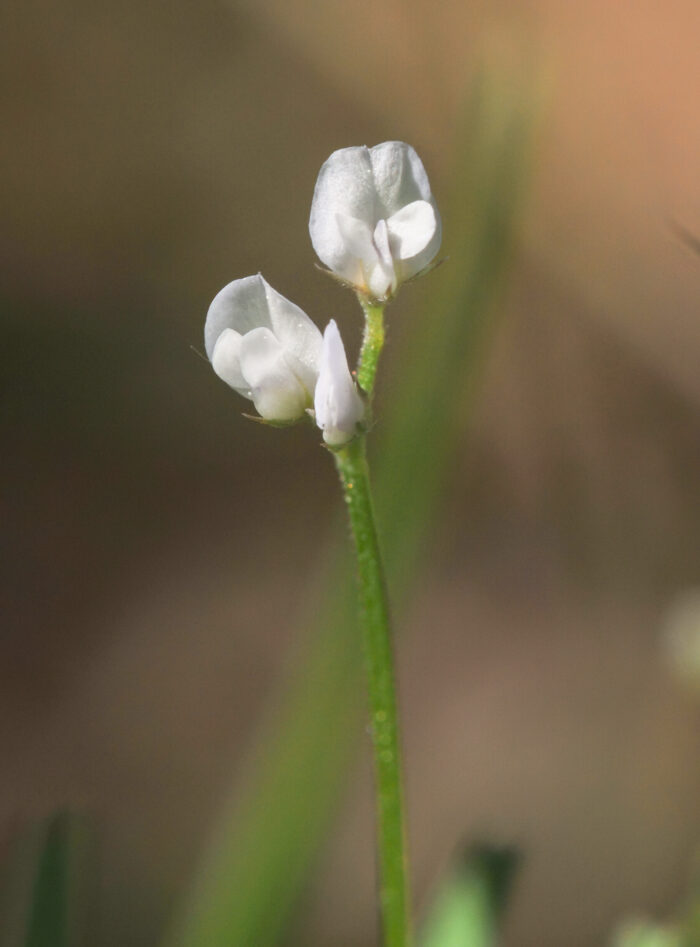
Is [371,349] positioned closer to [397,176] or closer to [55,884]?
[397,176]

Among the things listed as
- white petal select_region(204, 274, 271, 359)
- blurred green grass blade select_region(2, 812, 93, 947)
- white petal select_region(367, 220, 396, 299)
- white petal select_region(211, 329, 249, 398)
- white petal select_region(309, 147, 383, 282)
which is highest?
white petal select_region(309, 147, 383, 282)

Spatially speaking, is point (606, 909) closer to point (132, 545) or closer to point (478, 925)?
point (478, 925)

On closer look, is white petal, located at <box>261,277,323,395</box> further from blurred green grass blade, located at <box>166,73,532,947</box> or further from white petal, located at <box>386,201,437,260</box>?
blurred green grass blade, located at <box>166,73,532,947</box>

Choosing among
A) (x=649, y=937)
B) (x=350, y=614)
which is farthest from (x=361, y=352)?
(x=649, y=937)

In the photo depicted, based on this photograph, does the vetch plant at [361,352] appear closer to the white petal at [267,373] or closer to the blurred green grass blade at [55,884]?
the white petal at [267,373]

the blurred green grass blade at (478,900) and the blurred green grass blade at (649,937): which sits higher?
the blurred green grass blade at (478,900)

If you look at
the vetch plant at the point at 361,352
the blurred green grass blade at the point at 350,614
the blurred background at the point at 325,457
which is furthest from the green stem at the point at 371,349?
the blurred background at the point at 325,457

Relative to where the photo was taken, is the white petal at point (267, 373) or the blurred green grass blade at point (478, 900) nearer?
the white petal at point (267, 373)

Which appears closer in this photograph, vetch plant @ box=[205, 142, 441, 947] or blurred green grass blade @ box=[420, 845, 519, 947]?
vetch plant @ box=[205, 142, 441, 947]

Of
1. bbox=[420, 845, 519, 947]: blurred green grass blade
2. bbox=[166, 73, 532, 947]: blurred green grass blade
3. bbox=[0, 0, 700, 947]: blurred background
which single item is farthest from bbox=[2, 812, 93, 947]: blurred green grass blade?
bbox=[0, 0, 700, 947]: blurred background
